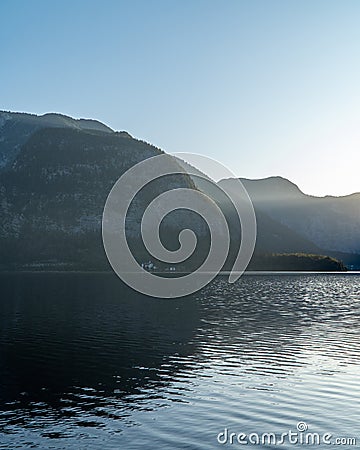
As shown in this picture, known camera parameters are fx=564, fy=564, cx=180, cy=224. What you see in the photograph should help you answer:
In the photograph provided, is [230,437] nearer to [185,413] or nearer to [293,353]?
[185,413]

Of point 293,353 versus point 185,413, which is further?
point 293,353

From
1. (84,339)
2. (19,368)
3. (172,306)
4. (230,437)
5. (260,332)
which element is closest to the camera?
(230,437)

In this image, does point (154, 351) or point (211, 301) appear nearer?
point (154, 351)

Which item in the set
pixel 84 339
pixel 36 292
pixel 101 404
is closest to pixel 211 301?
pixel 36 292

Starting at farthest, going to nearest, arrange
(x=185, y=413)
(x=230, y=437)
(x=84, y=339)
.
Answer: (x=84, y=339) < (x=185, y=413) < (x=230, y=437)

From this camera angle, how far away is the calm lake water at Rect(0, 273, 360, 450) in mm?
35125

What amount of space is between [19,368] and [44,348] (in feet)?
35.7

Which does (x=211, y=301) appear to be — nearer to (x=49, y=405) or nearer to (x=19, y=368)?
(x=19, y=368)

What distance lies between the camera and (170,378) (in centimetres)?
5006

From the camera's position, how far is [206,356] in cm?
6081

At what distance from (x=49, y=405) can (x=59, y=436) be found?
739 cm

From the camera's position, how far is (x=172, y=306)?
119688 millimetres

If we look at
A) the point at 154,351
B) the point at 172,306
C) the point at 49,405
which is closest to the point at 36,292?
the point at 172,306

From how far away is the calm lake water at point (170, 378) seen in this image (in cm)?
3512
